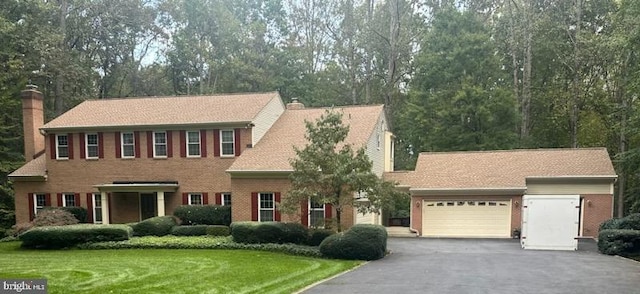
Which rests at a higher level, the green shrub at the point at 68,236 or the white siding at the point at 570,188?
the white siding at the point at 570,188

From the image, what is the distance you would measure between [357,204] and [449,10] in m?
19.1

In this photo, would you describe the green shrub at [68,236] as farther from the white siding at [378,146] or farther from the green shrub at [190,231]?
the white siding at [378,146]

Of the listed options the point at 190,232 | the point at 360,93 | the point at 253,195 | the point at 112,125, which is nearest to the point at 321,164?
the point at 253,195

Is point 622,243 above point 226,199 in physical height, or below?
below

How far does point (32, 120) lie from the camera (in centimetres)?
2583

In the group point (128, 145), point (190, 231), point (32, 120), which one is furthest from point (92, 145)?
point (190, 231)

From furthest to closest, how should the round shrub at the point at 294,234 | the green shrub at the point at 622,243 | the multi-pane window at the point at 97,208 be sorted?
the multi-pane window at the point at 97,208
the round shrub at the point at 294,234
the green shrub at the point at 622,243

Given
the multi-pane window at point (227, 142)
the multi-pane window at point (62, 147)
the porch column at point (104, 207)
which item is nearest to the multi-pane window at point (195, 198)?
the multi-pane window at point (227, 142)

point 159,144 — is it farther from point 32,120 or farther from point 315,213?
point 315,213

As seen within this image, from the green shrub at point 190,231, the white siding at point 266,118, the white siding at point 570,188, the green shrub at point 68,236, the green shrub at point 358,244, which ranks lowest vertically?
the green shrub at point 190,231

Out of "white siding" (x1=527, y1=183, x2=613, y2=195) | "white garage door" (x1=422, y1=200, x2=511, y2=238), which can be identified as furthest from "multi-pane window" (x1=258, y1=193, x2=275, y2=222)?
"white siding" (x1=527, y1=183, x2=613, y2=195)

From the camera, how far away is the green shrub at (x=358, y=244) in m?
14.9

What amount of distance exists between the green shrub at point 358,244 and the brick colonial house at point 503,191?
7833mm

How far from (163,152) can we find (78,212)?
546cm
